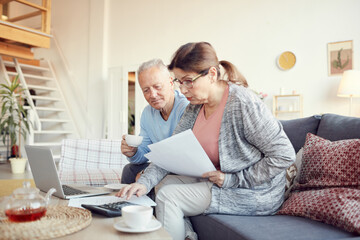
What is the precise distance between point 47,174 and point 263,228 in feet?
3.08

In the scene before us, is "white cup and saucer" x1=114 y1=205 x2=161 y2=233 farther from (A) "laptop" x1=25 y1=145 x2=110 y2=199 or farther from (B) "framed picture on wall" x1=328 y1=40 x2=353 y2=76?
(B) "framed picture on wall" x1=328 y1=40 x2=353 y2=76

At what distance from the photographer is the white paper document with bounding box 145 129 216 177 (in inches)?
51.0

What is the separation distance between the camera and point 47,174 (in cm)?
150

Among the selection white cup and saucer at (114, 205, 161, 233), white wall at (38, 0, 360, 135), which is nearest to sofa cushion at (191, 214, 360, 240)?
white cup and saucer at (114, 205, 161, 233)

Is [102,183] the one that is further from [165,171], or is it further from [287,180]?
[287,180]

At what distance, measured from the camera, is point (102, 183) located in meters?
2.60

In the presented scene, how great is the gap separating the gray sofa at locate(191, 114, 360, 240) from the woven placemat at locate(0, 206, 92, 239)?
0.50 m

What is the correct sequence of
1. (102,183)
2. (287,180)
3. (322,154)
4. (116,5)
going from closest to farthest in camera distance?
(322,154)
(287,180)
(102,183)
(116,5)

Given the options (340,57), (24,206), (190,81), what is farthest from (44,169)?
(340,57)

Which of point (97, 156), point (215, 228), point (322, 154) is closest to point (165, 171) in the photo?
point (215, 228)

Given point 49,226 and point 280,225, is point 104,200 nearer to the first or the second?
point 49,226

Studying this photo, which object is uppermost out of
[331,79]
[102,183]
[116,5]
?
[116,5]

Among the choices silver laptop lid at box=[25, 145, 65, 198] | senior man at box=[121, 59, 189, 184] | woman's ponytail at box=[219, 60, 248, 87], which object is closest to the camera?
silver laptop lid at box=[25, 145, 65, 198]

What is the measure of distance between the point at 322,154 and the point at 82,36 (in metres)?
5.90
